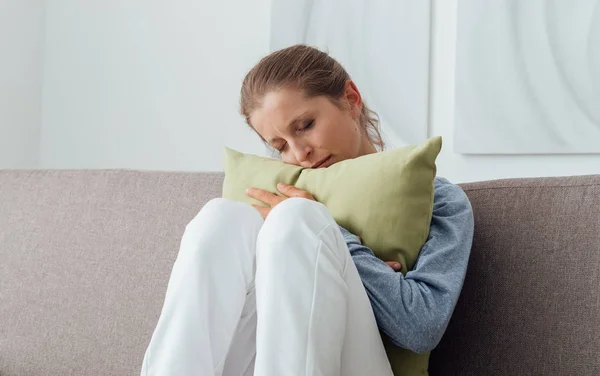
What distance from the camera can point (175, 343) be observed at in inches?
43.1

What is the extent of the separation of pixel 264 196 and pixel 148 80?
1847 millimetres

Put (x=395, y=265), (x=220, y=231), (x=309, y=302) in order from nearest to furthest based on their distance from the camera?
1. (x=309, y=302)
2. (x=220, y=231)
3. (x=395, y=265)

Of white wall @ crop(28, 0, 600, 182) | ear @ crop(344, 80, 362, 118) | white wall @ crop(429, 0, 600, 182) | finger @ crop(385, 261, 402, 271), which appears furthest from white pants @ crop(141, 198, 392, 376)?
white wall @ crop(28, 0, 600, 182)

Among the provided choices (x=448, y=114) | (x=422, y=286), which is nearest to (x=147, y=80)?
(x=448, y=114)

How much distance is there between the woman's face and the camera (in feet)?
5.44

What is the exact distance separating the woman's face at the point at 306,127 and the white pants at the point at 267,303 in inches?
17.5

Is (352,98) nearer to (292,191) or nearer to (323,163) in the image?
(323,163)

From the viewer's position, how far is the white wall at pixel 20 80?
10.9 feet

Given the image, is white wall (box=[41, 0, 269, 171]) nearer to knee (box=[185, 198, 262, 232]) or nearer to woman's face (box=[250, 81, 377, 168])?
woman's face (box=[250, 81, 377, 168])

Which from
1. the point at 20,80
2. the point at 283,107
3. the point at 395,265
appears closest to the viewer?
the point at 395,265

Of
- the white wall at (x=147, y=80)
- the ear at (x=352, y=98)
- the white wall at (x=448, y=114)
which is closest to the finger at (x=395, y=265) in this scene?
the ear at (x=352, y=98)

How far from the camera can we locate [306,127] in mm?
1675

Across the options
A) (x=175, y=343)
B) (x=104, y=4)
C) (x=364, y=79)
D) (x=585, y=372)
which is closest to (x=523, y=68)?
(x=364, y=79)

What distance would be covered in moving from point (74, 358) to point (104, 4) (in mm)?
2019
